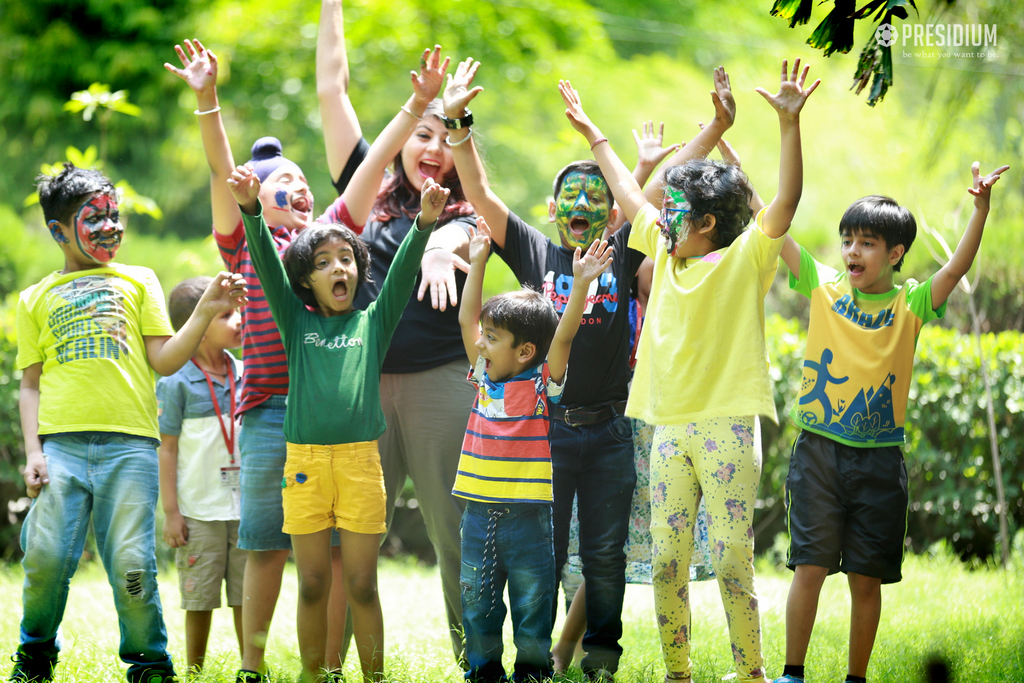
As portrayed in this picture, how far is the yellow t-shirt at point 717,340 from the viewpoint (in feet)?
9.23

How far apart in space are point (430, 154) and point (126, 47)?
9666 millimetres

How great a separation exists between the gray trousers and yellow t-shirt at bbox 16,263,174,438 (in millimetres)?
839

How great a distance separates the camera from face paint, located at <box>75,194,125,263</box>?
3152 millimetres

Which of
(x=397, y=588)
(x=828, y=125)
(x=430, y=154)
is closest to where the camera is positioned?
(x=430, y=154)

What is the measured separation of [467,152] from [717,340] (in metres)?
1.06

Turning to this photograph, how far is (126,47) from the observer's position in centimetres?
1144

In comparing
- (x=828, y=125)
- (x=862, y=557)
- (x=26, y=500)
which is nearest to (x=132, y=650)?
(x=862, y=557)

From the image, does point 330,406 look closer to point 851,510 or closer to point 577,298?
point 577,298

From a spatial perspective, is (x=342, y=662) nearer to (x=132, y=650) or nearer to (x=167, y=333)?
(x=132, y=650)

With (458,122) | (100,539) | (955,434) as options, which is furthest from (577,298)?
(955,434)

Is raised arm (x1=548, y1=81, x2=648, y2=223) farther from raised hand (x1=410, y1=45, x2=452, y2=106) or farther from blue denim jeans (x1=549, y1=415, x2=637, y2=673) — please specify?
blue denim jeans (x1=549, y1=415, x2=637, y2=673)

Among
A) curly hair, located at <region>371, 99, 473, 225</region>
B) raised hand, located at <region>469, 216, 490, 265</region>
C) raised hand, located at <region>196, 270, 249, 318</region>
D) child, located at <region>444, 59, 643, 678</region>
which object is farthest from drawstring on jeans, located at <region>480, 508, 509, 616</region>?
curly hair, located at <region>371, 99, 473, 225</region>

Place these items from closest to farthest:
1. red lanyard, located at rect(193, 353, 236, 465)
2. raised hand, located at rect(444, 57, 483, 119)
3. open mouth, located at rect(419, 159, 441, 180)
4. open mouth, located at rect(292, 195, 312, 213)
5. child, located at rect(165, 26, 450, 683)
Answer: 1. raised hand, located at rect(444, 57, 483, 119)
2. child, located at rect(165, 26, 450, 683)
3. open mouth, located at rect(292, 195, 312, 213)
4. open mouth, located at rect(419, 159, 441, 180)
5. red lanyard, located at rect(193, 353, 236, 465)

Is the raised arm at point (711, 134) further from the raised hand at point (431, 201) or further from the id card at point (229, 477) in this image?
the id card at point (229, 477)
